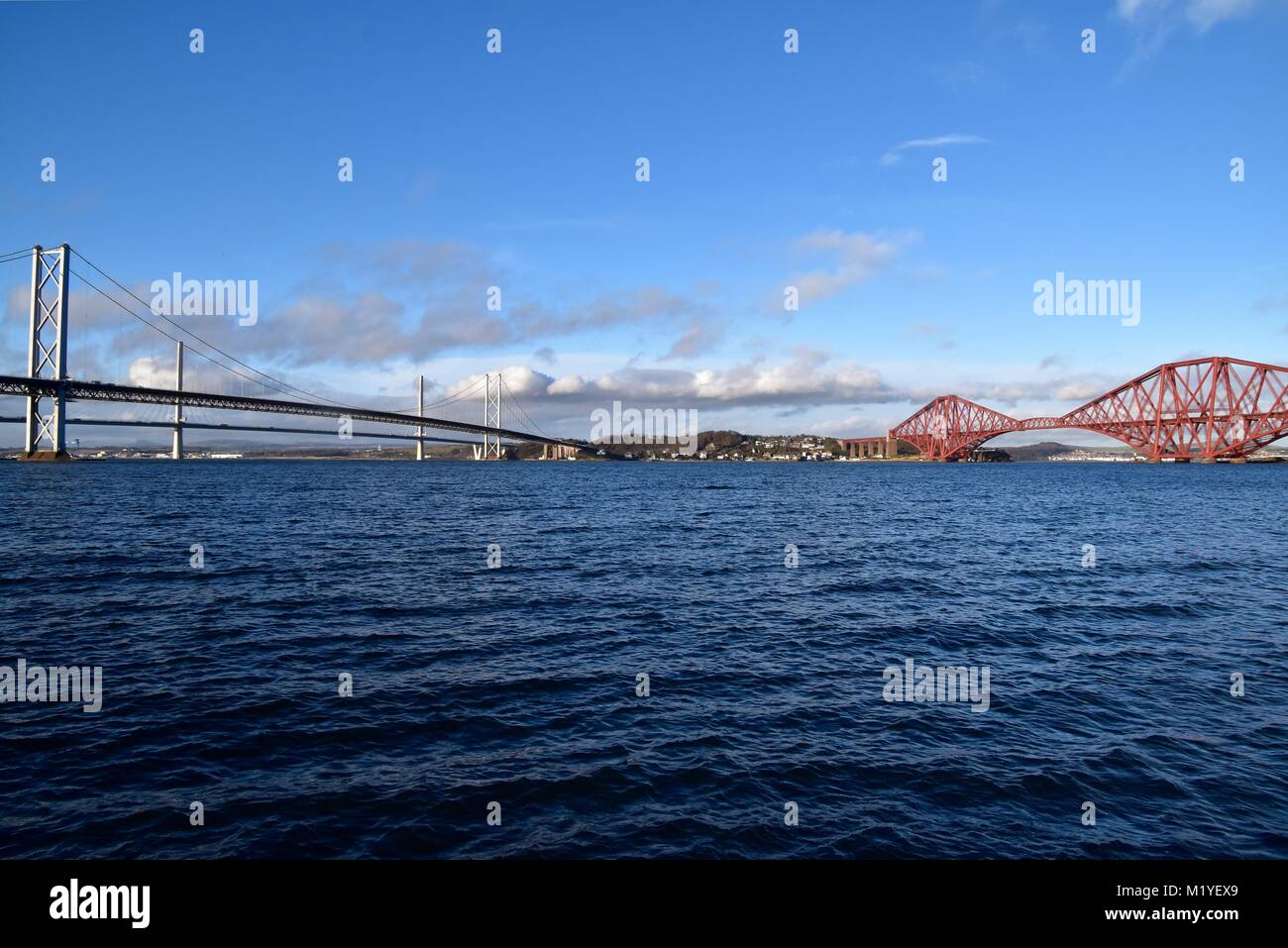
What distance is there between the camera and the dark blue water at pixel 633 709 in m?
8.17

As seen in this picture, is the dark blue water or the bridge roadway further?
the bridge roadway

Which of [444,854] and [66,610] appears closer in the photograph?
[444,854]

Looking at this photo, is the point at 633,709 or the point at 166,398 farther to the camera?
the point at 166,398

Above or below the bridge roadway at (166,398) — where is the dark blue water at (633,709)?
below

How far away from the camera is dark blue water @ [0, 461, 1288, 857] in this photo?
26.8 ft

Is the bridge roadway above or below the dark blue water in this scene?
above

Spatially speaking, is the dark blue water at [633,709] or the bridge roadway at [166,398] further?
the bridge roadway at [166,398]

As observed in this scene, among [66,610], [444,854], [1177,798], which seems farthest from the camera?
[66,610]

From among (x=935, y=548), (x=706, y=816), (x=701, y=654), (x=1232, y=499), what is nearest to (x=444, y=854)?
(x=706, y=816)

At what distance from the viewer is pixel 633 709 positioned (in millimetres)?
11773

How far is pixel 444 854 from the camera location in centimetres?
756

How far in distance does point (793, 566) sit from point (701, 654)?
1230 centimetres
